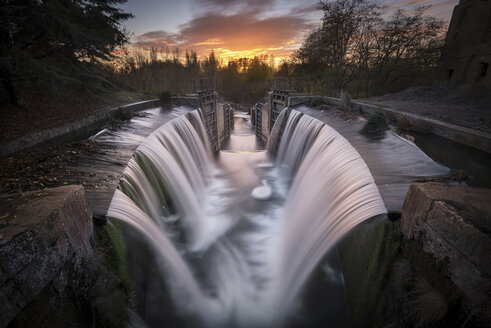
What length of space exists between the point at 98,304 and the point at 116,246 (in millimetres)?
794

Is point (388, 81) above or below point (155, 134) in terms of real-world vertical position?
above

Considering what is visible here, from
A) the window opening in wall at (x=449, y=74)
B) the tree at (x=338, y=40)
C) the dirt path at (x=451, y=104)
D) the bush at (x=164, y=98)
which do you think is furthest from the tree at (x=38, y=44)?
the window opening in wall at (x=449, y=74)

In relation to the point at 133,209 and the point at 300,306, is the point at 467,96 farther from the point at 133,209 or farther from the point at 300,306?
the point at 133,209

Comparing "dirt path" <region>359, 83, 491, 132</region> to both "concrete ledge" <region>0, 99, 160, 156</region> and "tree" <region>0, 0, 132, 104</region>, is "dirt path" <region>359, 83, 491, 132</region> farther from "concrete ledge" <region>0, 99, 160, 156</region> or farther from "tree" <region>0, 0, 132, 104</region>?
"tree" <region>0, 0, 132, 104</region>

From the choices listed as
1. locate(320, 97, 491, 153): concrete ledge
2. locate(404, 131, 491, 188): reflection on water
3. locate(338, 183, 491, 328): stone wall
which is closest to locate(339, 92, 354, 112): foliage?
locate(320, 97, 491, 153): concrete ledge

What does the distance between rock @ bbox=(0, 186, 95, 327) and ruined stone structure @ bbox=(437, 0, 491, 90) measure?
25.2m

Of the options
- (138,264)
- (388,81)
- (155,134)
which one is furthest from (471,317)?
(388,81)

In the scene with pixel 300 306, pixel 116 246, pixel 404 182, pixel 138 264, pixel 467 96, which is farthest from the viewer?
pixel 467 96

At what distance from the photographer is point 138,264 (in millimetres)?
4262

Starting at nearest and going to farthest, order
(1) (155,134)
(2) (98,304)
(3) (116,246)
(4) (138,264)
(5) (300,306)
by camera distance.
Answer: (2) (98,304), (3) (116,246), (4) (138,264), (5) (300,306), (1) (155,134)

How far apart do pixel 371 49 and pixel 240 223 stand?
97.6 feet

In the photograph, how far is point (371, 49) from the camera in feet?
91.2

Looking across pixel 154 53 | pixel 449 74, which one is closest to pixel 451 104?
pixel 449 74

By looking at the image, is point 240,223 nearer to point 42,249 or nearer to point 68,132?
point 42,249
